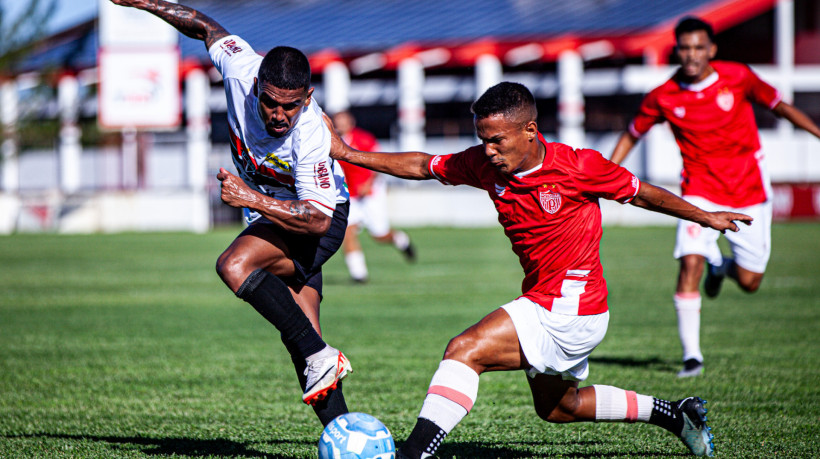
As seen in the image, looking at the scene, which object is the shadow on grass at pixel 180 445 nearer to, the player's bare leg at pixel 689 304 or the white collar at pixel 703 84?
the player's bare leg at pixel 689 304

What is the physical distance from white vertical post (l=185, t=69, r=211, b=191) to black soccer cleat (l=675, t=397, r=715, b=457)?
29842mm

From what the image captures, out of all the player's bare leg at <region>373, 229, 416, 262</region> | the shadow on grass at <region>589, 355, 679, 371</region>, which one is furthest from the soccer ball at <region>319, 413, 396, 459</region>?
the player's bare leg at <region>373, 229, 416, 262</region>

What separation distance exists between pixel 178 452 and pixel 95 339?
4.59 m

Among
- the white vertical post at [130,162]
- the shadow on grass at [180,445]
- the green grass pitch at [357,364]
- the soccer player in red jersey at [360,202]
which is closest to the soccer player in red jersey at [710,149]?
the green grass pitch at [357,364]

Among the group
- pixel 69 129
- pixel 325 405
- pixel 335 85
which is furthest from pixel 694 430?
pixel 69 129

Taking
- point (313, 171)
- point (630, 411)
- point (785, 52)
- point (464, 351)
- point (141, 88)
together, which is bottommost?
point (630, 411)

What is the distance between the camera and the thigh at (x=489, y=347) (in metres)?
4.16

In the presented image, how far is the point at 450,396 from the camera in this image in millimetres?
4094

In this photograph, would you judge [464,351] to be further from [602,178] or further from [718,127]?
[718,127]

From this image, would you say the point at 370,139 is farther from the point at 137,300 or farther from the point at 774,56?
the point at 774,56

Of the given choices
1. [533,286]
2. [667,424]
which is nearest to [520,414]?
[667,424]

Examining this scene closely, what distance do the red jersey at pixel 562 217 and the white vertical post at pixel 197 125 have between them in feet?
97.8

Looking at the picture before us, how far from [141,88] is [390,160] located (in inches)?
990

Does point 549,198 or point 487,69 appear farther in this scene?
point 487,69
